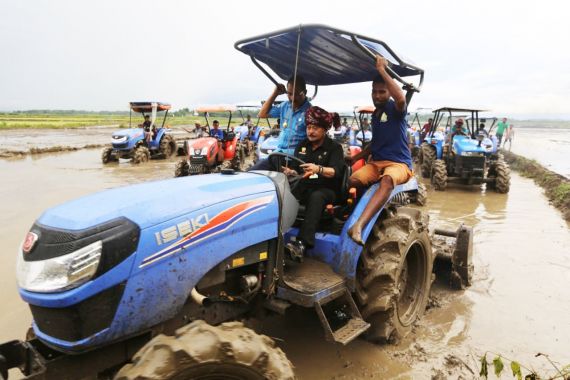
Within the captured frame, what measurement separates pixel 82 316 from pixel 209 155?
1105 cm

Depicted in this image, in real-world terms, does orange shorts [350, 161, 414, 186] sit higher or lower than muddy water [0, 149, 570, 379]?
higher

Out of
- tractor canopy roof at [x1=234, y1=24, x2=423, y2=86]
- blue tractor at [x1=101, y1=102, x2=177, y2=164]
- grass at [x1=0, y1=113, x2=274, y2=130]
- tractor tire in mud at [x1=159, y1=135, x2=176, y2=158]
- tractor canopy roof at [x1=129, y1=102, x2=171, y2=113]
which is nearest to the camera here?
tractor canopy roof at [x1=234, y1=24, x2=423, y2=86]

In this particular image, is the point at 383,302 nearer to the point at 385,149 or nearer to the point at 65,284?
the point at 385,149

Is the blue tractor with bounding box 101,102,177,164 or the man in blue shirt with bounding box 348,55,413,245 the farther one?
the blue tractor with bounding box 101,102,177,164

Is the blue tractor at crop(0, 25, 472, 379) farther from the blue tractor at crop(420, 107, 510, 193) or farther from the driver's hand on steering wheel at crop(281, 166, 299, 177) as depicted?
the blue tractor at crop(420, 107, 510, 193)

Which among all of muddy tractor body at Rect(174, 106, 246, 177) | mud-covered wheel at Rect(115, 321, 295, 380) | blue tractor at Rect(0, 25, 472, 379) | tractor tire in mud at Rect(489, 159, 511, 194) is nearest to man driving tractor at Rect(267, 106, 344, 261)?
blue tractor at Rect(0, 25, 472, 379)

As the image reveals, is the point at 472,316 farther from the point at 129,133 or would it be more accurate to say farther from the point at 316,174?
the point at 129,133

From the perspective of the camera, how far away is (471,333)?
4.08 metres

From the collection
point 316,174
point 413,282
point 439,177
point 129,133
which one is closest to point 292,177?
point 316,174

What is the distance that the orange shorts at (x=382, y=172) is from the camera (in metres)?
3.70

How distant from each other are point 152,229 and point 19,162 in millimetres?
17106

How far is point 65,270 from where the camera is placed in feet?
6.64

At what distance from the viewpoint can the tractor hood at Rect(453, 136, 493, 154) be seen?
11.6 metres

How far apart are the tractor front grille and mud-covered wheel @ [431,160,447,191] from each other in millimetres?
10748
